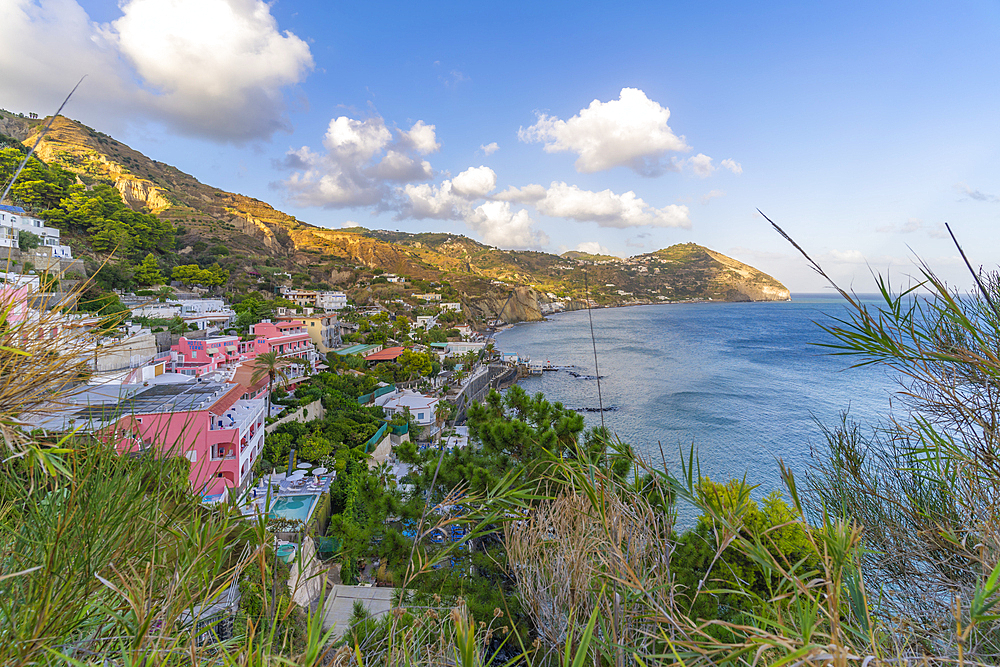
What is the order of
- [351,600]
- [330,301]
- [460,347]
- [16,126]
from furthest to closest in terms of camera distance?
[16,126]
[330,301]
[460,347]
[351,600]

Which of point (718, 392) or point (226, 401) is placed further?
point (718, 392)

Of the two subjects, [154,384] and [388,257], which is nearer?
[154,384]

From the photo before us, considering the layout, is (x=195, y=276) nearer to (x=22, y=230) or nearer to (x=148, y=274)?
(x=148, y=274)

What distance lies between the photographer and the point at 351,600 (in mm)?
5875

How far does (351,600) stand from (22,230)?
21.0 metres

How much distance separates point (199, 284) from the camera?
2705 cm

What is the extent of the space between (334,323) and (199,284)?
9700 mm

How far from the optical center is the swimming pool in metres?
8.12

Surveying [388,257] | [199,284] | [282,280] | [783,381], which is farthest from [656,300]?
[199,284]

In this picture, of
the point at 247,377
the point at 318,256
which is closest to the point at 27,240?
the point at 247,377

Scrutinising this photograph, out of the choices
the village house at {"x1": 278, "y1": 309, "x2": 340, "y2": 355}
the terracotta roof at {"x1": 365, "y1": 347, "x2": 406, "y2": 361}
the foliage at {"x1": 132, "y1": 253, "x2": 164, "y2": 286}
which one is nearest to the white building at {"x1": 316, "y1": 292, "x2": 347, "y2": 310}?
the village house at {"x1": 278, "y1": 309, "x2": 340, "y2": 355}

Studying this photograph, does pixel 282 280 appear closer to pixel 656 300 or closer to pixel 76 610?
pixel 76 610

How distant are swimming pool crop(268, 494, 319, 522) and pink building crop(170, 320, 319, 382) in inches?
211

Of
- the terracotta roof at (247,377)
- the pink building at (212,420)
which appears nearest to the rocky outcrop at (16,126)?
the terracotta roof at (247,377)
